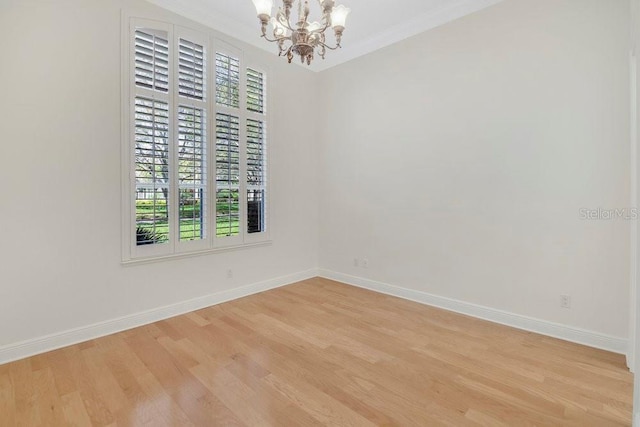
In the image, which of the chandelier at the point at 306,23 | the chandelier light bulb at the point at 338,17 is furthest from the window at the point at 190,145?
the chandelier light bulb at the point at 338,17

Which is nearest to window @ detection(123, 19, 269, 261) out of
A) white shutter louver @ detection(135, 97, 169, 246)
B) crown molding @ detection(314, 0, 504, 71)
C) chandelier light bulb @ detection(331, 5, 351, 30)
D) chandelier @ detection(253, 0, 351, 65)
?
white shutter louver @ detection(135, 97, 169, 246)

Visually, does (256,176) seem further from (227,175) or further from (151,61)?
(151,61)

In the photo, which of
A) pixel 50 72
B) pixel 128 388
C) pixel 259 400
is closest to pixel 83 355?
pixel 128 388

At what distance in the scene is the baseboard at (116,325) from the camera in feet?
7.93

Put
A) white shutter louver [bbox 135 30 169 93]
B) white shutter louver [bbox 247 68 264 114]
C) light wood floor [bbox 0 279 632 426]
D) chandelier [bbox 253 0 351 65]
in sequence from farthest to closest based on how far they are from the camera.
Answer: white shutter louver [bbox 247 68 264 114], white shutter louver [bbox 135 30 169 93], chandelier [bbox 253 0 351 65], light wood floor [bbox 0 279 632 426]

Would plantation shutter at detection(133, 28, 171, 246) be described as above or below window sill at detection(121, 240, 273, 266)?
above

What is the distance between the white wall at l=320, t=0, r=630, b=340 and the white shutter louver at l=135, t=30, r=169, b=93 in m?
2.38

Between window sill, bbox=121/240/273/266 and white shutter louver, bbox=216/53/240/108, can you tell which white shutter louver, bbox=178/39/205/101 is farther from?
window sill, bbox=121/240/273/266

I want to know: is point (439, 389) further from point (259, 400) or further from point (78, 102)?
point (78, 102)

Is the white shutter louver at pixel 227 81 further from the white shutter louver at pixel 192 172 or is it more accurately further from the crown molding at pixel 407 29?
the crown molding at pixel 407 29

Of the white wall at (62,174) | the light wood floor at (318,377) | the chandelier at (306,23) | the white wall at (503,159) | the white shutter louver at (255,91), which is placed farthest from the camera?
the white shutter louver at (255,91)

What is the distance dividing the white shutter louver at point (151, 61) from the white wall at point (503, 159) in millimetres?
2377

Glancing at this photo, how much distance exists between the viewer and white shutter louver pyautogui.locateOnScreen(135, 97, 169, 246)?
2.98 metres

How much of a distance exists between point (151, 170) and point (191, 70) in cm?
119
